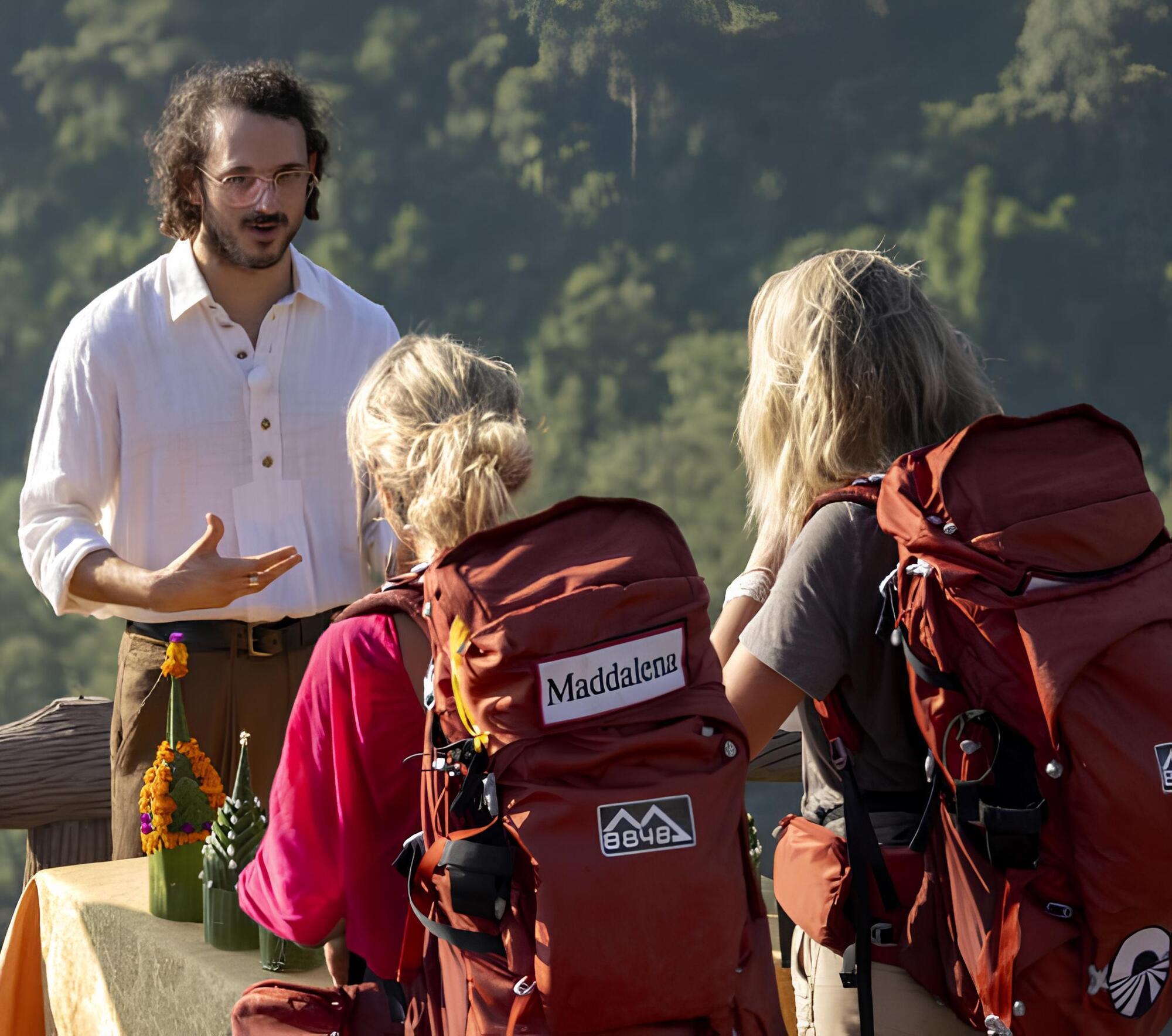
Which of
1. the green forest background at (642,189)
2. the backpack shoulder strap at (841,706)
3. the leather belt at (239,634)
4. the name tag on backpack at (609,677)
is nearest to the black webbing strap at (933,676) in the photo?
the backpack shoulder strap at (841,706)

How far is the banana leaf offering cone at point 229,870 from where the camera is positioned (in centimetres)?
220

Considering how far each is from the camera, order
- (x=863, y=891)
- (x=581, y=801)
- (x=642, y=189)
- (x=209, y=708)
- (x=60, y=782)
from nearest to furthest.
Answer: (x=581, y=801), (x=863, y=891), (x=209, y=708), (x=60, y=782), (x=642, y=189)

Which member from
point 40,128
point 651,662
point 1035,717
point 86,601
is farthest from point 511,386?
point 40,128

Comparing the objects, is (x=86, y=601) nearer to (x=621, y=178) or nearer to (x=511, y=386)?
(x=511, y=386)

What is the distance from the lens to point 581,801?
4.60 feet

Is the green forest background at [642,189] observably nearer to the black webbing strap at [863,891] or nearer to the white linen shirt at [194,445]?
the white linen shirt at [194,445]

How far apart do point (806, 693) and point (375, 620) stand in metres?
0.50

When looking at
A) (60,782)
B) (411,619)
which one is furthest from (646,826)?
A: (60,782)

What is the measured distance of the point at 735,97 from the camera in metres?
15.2

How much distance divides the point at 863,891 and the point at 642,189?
46.8ft

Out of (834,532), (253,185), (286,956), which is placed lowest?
(286,956)

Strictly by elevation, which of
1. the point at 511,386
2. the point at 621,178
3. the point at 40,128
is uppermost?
the point at 40,128

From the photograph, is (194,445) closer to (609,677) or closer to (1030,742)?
(609,677)

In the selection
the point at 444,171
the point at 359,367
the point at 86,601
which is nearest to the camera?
the point at 86,601
